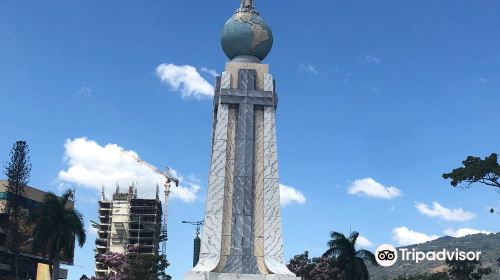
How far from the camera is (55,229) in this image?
171ft

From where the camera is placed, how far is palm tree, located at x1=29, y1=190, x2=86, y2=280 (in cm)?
5191

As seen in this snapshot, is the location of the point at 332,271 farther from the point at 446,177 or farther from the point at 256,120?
the point at 256,120

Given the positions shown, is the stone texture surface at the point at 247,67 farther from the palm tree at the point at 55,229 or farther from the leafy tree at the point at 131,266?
the leafy tree at the point at 131,266

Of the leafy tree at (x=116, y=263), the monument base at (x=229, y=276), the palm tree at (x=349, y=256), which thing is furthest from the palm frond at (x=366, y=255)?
the leafy tree at (x=116, y=263)

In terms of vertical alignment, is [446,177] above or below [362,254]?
above

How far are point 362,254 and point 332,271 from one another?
2.90 metres

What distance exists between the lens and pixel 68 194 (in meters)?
54.9

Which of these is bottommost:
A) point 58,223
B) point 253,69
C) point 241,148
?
point 58,223

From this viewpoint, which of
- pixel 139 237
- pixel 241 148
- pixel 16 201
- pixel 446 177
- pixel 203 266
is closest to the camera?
pixel 203 266

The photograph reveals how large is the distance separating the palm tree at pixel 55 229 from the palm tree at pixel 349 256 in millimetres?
20955

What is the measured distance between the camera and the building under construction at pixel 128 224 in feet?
450

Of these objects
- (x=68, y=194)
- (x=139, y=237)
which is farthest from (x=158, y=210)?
(x=68, y=194)

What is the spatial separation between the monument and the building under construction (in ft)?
318

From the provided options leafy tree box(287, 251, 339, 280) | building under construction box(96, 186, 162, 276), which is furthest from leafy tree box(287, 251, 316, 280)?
building under construction box(96, 186, 162, 276)
